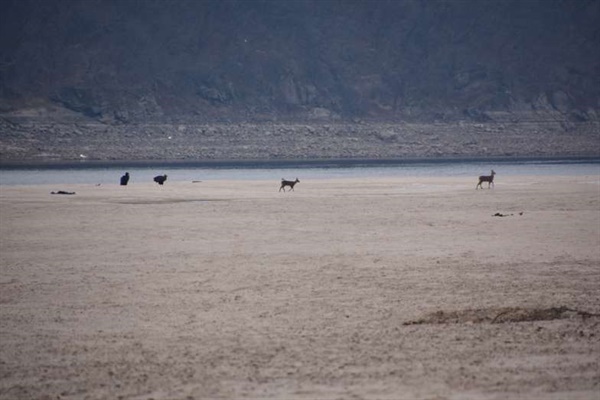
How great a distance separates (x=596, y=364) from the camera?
8.23 metres

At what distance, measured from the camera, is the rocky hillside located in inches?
3533

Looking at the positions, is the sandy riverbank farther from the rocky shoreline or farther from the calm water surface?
the rocky shoreline

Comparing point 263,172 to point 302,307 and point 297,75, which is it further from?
point 297,75

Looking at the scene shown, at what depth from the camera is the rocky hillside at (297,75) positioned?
294 feet

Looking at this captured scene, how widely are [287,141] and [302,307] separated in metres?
77.9

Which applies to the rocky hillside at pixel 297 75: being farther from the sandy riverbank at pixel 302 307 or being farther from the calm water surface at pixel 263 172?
the sandy riverbank at pixel 302 307

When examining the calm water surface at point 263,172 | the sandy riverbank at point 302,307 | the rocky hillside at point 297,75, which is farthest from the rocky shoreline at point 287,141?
the sandy riverbank at point 302,307

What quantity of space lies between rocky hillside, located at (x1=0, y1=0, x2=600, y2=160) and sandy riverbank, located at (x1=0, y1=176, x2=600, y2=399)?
215 feet

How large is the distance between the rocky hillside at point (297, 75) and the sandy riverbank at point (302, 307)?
65.6 meters

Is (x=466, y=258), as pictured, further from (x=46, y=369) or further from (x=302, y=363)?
(x=46, y=369)

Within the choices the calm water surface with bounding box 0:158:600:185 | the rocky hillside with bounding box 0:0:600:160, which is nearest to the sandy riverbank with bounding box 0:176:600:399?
the calm water surface with bounding box 0:158:600:185

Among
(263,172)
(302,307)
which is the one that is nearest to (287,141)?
(263,172)

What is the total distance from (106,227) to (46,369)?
36.1 feet

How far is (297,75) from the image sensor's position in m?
108
